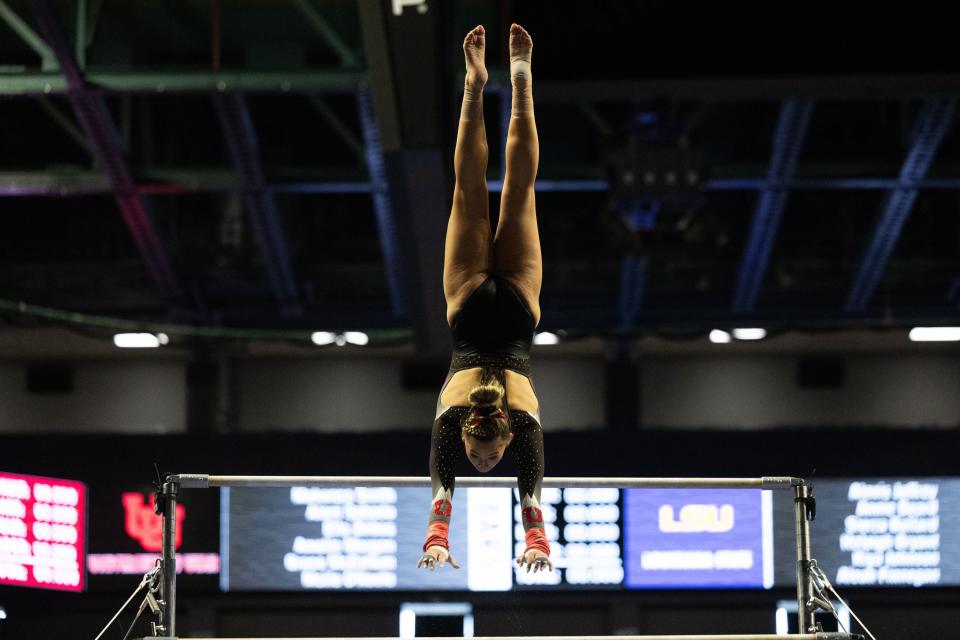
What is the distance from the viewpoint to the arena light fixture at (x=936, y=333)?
→ 11180 mm

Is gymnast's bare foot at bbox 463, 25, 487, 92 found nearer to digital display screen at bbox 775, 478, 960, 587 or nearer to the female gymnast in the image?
the female gymnast

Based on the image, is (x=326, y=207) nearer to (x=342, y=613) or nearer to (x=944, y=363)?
(x=342, y=613)

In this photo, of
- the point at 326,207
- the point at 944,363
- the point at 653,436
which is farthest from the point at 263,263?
the point at 944,363

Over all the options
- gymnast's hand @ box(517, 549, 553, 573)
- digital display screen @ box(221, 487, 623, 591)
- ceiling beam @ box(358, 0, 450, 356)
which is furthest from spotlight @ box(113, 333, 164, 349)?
gymnast's hand @ box(517, 549, 553, 573)

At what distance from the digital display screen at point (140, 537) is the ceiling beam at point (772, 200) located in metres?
4.76

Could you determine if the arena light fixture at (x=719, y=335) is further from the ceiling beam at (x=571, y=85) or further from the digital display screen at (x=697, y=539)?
the ceiling beam at (x=571, y=85)

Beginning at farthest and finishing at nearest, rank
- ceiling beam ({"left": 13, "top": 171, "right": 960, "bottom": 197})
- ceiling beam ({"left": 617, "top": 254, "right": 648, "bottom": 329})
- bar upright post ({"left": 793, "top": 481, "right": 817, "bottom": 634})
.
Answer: ceiling beam ({"left": 617, "top": 254, "right": 648, "bottom": 329}), ceiling beam ({"left": 13, "top": 171, "right": 960, "bottom": 197}), bar upright post ({"left": 793, "top": 481, "right": 817, "bottom": 634})

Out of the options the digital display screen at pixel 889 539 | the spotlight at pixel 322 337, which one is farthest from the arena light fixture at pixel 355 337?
the digital display screen at pixel 889 539

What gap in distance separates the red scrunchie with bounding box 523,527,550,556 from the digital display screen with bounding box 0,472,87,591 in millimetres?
6446

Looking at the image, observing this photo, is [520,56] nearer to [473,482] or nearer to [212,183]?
[473,482]

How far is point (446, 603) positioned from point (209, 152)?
4.04 m

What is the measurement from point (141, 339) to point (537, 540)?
7.38 m

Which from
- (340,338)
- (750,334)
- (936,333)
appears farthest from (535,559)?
(936,333)

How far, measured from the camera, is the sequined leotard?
4.85m
